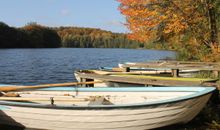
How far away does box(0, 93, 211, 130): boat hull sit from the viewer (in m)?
10.2

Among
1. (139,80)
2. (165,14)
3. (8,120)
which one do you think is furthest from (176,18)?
(8,120)

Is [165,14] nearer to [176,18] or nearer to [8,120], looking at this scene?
[176,18]

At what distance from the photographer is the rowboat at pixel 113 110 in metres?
10.2

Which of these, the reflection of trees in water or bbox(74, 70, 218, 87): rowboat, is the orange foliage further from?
the reflection of trees in water

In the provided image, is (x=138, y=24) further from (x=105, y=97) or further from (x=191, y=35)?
(x=105, y=97)

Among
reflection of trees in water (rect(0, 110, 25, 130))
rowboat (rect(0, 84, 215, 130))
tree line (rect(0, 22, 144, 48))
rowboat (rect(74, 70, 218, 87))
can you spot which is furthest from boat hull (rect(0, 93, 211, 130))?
tree line (rect(0, 22, 144, 48))

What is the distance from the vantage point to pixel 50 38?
15000 centimetres

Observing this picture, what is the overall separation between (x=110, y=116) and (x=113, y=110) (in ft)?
0.86

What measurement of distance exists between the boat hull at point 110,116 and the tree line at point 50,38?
255 ft

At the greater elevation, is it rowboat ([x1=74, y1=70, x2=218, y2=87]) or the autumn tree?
the autumn tree

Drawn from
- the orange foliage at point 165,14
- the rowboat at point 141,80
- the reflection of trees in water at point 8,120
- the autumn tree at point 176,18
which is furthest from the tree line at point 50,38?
the reflection of trees in water at point 8,120

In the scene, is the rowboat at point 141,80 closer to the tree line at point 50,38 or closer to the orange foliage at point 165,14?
the orange foliage at point 165,14

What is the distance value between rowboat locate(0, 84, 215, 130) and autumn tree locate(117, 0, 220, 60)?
25.4ft

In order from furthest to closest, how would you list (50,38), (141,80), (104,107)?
(50,38), (141,80), (104,107)
